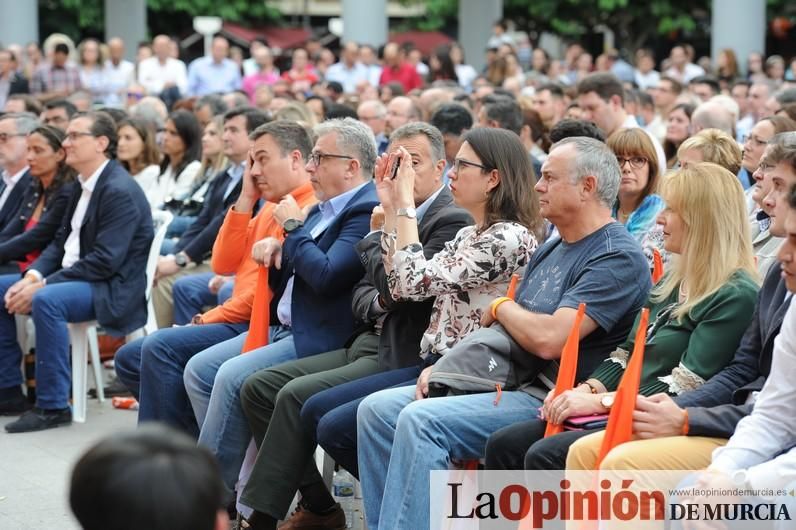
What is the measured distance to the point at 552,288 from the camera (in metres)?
4.46

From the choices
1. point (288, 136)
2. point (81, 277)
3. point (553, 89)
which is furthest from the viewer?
point (553, 89)

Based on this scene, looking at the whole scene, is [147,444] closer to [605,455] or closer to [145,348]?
[605,455]

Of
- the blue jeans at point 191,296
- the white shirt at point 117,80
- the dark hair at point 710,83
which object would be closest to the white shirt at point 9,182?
the blue jeans at point 191,296

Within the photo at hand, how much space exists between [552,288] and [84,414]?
3.75m

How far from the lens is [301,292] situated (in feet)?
18.1

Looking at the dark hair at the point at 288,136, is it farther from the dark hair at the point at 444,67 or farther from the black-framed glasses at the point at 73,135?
the dark hair at the point at 444,67

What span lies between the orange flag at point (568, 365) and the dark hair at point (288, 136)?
2299 mm

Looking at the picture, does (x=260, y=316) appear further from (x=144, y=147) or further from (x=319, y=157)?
(x=144, y=147)

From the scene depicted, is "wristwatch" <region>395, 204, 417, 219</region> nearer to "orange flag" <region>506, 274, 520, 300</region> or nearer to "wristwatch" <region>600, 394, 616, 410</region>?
"orange flag" <region>506, 274, 520, 300</region>

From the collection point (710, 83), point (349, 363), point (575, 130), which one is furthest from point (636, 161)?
point (710, 83)

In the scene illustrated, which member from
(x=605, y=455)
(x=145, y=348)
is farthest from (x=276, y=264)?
(x=605, y=455)

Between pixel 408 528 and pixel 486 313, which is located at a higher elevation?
pixel 486 313

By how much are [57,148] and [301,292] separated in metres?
3.19

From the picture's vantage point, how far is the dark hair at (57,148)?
7988 mm
